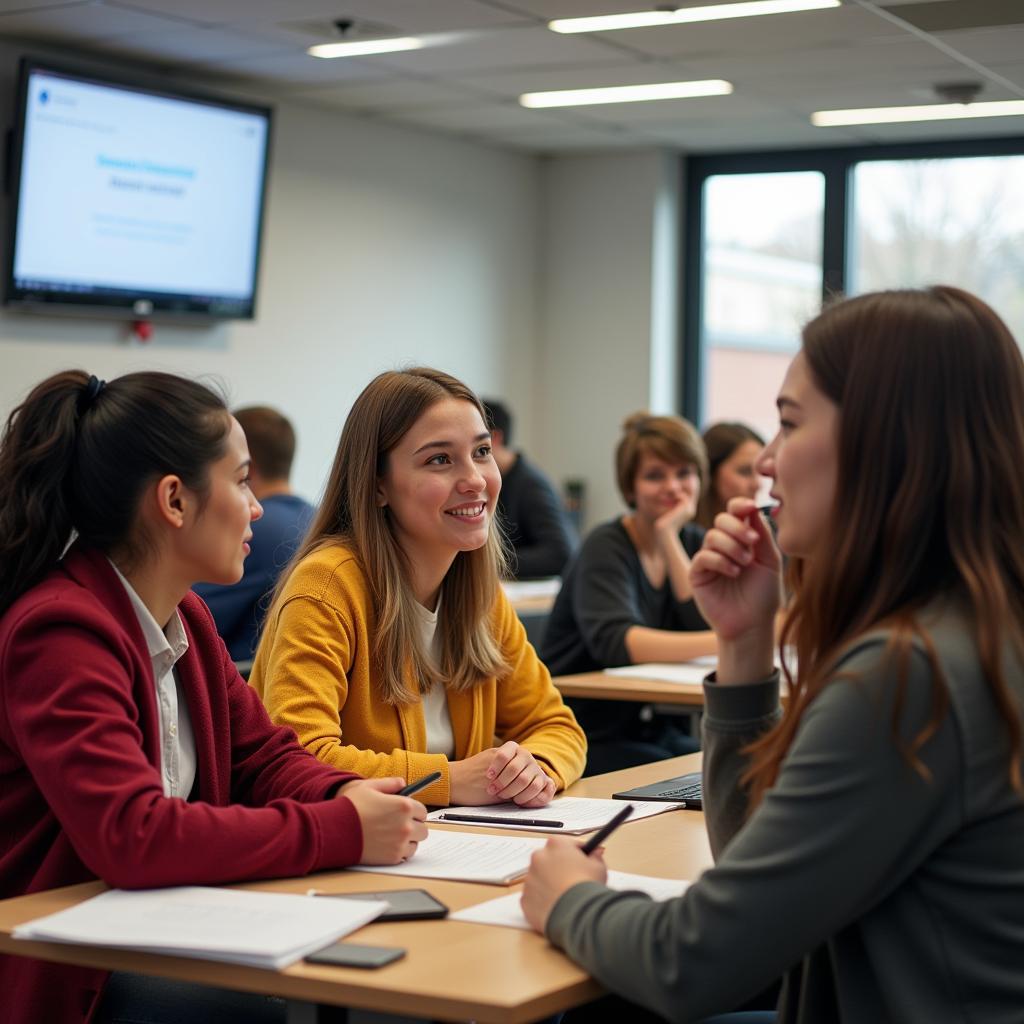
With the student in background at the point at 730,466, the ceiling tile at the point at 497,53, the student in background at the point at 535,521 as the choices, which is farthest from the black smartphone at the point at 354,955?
the student in background at the point at 535,521

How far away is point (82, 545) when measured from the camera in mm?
1825

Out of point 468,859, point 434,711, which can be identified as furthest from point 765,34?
point 468,859

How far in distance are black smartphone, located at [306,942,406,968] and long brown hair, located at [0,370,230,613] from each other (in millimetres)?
601

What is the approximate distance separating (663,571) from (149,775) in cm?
260

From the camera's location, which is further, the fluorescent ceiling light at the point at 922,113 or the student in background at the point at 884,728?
the fluorescent ceiling light at the point at 922,113

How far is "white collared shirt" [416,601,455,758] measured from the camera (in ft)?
8.04

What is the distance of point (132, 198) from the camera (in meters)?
5.34

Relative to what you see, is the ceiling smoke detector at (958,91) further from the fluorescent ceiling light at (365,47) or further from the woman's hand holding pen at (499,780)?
the woman's hand holding pen at (499,780)

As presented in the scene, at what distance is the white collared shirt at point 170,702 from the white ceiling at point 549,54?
123 inches

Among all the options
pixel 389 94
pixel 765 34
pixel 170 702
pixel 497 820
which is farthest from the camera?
pixel 389 94

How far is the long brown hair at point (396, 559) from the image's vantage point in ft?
7.90

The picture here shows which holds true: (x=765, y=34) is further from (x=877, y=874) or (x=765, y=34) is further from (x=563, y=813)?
(x=877, y=874)

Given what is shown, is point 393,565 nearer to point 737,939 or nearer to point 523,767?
point 523,767

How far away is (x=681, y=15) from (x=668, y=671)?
2137mm
